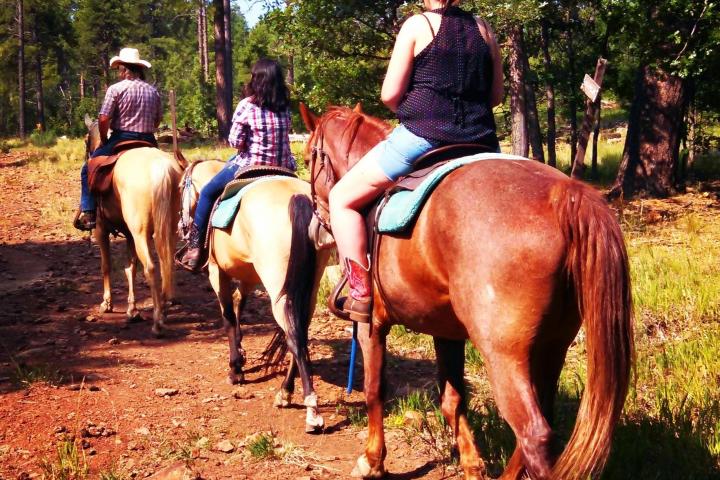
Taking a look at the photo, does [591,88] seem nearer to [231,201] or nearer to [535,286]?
[231,201]

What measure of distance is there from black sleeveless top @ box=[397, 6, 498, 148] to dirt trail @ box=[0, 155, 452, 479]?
7.29ft

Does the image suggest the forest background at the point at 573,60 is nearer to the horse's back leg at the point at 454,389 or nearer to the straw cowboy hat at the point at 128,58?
the straw cowboy hat at the point at 128,58

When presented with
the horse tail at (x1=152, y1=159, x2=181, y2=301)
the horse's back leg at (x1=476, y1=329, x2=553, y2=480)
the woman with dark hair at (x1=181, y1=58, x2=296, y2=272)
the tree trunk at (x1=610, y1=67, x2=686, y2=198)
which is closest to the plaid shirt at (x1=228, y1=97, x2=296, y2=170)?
the woman with dark hair at (x1=181, y1=58, x2=296, y2=272)

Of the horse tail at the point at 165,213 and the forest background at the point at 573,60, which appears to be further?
the forest background at the point at 573,60

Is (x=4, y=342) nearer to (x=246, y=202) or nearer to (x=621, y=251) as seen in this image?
(x=246, y=202)

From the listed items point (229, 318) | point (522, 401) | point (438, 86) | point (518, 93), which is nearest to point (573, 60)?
point (518, 93)

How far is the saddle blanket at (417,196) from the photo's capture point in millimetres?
3646

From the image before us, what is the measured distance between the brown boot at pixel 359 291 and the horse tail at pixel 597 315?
4.82 feet

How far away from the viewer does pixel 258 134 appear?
6.54 m

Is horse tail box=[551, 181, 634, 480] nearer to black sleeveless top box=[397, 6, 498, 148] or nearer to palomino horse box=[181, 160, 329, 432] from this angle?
black sleeveless top box=[397, 6, 498, 148]

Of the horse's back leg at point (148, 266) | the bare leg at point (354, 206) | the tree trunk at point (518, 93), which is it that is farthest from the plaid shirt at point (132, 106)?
the tree trunk at point (518, 93)

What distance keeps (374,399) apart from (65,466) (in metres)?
2.05

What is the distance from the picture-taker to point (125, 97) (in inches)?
343

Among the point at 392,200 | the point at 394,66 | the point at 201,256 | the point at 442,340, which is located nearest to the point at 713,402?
the point at 442,340
